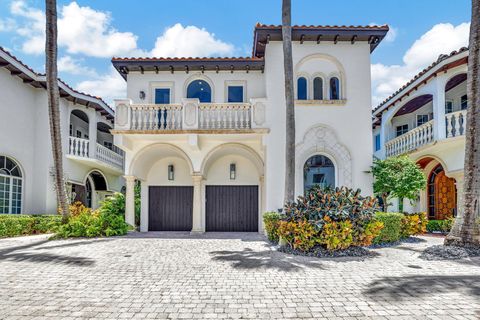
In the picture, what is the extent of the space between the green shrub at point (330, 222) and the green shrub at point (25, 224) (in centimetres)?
921

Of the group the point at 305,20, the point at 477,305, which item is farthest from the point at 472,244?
the point at 305,20

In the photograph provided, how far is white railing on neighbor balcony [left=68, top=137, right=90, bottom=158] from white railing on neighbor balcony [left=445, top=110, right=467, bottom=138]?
1764 centimetres

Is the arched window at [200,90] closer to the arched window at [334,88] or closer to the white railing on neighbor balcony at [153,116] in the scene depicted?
the white railing on neighbor balcony at [153,116]

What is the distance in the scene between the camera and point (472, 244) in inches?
353

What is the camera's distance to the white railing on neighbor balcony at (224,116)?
13328mm

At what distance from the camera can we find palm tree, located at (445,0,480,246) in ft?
29.7

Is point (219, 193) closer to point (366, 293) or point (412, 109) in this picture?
point (366, 293)

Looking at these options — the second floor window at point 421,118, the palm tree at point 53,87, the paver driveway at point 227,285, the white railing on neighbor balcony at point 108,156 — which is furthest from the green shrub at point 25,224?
the second floor window at point 421,118

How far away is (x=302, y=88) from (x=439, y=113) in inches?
241

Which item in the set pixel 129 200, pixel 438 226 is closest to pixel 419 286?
pixel 438 226

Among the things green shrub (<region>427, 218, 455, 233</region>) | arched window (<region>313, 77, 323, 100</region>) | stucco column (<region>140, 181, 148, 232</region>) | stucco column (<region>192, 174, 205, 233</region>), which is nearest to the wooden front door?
green shrub (<region>427, 218, 455, 233</region>)

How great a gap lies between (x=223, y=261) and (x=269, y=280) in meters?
2.02

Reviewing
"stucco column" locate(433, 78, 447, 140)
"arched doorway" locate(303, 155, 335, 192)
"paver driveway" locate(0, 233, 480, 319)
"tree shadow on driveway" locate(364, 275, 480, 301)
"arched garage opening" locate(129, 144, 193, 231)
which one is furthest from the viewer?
"arched garage opening" locate(129, 144, 193, 231)

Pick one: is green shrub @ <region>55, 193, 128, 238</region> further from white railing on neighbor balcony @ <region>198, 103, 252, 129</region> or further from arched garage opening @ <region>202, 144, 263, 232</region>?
white railing on neighbor balcony @ <region>198, 103, 252, 129</region>
